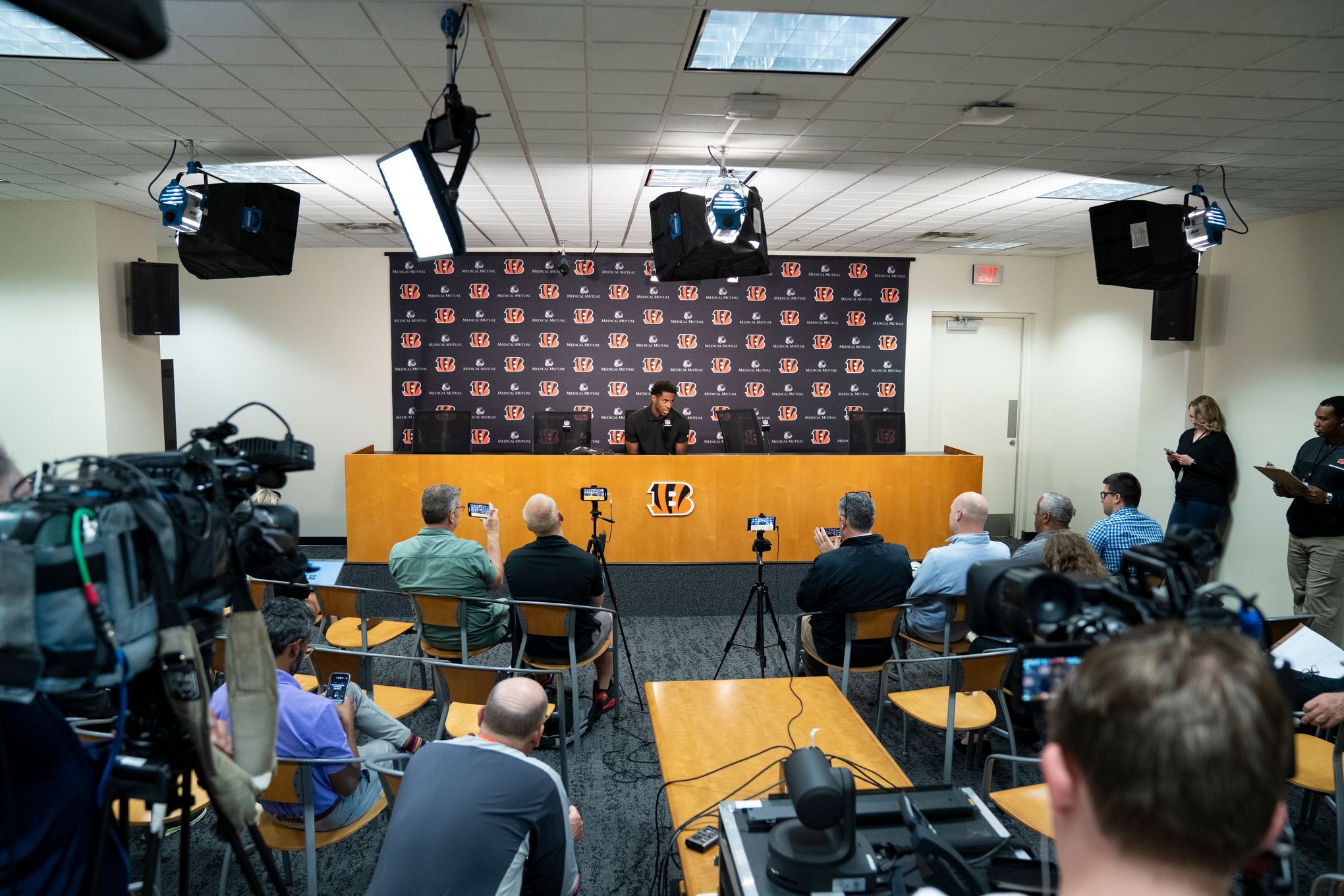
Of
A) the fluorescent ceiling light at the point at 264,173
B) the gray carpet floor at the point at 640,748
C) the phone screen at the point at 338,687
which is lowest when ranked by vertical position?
the gray carpet floor at the point at 640,748

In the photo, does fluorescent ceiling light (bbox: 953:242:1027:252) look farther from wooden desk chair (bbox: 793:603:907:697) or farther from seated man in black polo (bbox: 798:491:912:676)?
wooden desk chair (bbox: 793:603:907:697)

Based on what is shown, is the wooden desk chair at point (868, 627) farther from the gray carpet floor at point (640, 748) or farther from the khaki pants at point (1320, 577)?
the khaki pants at point (1320, 577)

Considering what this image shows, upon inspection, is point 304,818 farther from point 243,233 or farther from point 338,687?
point 243,233

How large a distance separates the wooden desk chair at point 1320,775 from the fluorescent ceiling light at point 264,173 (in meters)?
5.57

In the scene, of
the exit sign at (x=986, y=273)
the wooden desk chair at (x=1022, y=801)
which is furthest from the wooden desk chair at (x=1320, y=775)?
the exit sign at (x=986, y=273)

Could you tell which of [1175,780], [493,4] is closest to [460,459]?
[493,4]

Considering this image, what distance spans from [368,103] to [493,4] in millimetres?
1293

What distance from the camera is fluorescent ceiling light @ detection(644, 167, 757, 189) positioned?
193 inches

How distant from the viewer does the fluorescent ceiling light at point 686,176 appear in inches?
193

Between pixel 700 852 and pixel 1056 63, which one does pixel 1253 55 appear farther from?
pixel 700 852

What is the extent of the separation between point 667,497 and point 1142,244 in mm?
3650

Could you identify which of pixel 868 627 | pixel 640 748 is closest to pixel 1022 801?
pixel 868 627

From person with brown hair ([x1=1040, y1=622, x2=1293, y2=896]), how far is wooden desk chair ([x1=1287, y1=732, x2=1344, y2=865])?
2086mm

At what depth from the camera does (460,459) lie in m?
6.43
